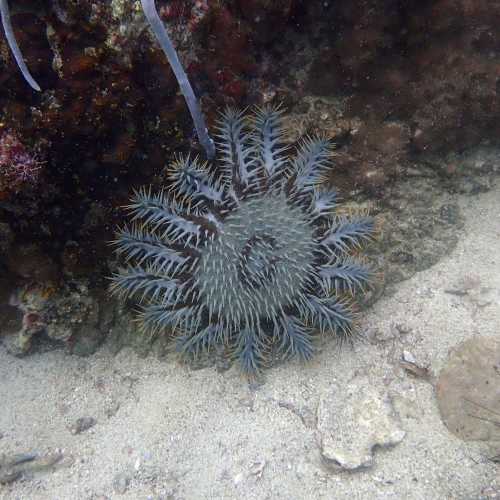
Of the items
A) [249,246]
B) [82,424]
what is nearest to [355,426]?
[249,246]

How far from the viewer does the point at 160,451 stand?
13.1 ft

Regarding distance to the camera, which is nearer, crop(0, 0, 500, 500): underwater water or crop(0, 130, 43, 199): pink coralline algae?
crop(0, 130, 43, 199): pink coralline algae

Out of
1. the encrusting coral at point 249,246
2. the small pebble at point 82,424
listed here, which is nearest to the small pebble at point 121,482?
the small pebble at point 82,424

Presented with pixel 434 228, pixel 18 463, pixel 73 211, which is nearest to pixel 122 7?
pixel 73 211

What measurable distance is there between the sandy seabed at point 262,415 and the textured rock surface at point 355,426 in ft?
0.16

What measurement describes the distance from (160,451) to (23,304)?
1.87m

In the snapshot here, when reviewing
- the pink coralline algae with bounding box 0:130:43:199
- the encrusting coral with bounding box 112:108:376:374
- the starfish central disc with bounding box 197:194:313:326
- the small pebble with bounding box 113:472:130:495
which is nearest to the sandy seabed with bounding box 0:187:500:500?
the small pebble with bounding box 113:472:130:495

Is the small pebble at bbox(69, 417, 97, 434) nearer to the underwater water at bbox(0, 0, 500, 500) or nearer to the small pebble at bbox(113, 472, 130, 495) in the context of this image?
the underwater water at bbox(0, 0, 500, 500)

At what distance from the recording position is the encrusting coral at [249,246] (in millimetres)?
3660

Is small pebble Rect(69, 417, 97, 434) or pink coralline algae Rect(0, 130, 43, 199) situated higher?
pink coralline algae Rect(0, 130, 43, 199)

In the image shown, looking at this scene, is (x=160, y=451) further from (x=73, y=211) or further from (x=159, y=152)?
(x=159, y=152)

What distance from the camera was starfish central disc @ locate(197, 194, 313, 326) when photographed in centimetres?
360

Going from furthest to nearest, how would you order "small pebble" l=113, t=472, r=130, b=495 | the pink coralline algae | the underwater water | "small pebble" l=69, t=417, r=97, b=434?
"small pebble" l=69, t=417, r=97, b=434 < "small pebble" l=113, t=472, r=130, b=495 < the underwater water < the pink coralline algae

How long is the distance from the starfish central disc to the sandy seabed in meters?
0.89
